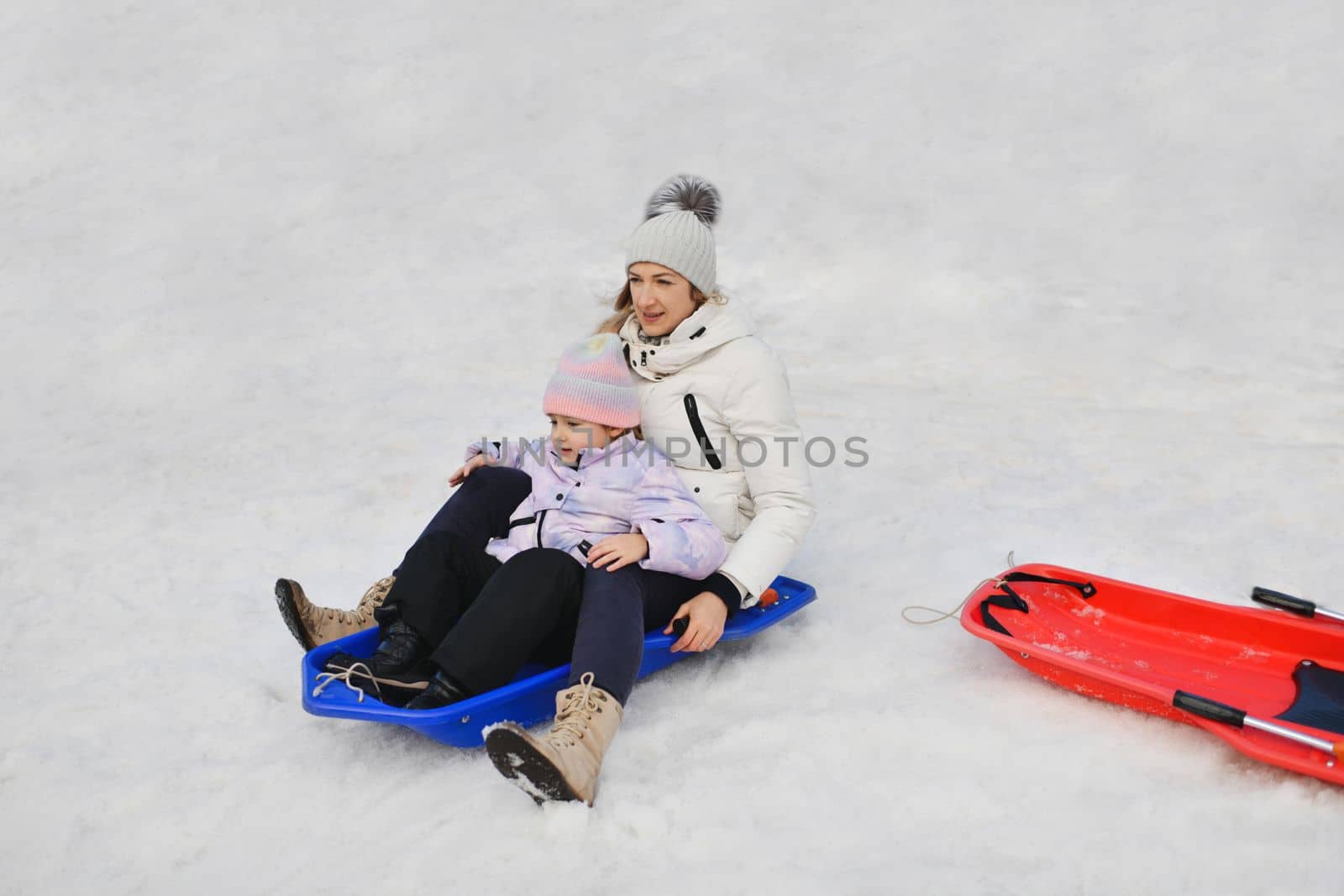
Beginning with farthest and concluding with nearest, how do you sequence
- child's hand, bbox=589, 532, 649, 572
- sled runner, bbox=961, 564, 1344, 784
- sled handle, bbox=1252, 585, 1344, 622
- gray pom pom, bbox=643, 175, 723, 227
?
gray pom pom, bbox=643, 175, 723, 227 < sled handle, bbox=1252, 585, 1344, 622 < child's hand, bbox=589, 532, 649, 572 < sled runner, bbox=961, 564, 1344, 784

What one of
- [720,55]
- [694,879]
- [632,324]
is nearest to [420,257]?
[720,55]

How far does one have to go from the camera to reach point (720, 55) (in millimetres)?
8469

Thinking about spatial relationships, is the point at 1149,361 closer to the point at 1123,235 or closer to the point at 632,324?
the point at 1123,235

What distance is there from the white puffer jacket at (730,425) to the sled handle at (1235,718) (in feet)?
3.21

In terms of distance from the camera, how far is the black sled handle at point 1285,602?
9.37ft

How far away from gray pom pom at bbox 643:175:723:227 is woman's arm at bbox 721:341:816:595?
43cm

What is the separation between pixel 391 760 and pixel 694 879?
813mm

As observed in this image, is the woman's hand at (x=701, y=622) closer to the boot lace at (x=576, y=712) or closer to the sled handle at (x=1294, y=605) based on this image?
the boot lace at (x=576, y=712)

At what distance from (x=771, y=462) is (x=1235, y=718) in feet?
3.96

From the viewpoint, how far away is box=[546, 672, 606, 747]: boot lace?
87.0 inches

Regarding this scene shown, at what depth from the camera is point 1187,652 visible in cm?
297

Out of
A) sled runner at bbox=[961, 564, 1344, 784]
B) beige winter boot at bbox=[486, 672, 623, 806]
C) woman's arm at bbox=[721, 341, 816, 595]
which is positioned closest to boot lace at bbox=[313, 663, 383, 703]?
beige winter boot at bbox=[486, 672, 623, 806]

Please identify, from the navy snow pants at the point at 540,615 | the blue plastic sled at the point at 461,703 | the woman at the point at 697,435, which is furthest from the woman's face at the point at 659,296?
the blue plastic sled at the point at 461,703

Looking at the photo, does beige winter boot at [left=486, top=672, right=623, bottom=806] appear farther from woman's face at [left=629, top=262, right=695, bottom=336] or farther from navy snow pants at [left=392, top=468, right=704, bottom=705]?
woman's face at [left=629, top=262, right=695, bottom=336]
